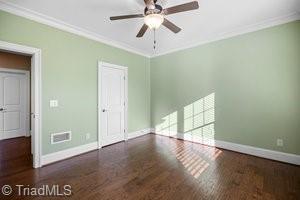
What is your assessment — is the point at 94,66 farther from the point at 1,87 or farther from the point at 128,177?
the point at 1,87

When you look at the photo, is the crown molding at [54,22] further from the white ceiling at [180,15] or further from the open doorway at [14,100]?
the open doorway at [14,100]

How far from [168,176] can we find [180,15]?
2777 mm

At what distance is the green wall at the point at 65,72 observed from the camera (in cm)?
277

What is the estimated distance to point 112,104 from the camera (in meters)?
4.22

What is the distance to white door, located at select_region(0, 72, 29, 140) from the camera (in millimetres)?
4668

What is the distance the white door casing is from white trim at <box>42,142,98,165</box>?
254 mm

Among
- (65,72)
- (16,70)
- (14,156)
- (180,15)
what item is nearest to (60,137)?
(14,156)

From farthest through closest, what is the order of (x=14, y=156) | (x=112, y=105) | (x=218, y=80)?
(x=112, y=105) → (x=218, y=80) → (x=14, y=156)

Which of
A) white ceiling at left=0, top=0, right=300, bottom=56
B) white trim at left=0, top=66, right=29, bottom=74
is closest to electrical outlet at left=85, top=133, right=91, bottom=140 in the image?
white ceiling at left=0, top=0, right=300, bottom=56

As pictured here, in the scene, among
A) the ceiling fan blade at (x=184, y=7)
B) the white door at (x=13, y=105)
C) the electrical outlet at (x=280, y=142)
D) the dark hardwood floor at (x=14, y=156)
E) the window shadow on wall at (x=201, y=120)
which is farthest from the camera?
the white door at (x=13, y=105)

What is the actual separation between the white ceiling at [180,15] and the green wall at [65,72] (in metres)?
0.32

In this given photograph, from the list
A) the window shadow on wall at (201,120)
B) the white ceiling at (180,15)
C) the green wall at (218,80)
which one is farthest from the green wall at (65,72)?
the window shadow on wall at (201,120)

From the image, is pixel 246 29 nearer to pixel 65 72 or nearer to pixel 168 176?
pixel 168 176

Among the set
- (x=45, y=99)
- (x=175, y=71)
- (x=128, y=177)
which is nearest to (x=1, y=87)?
(x=45, y=99)
